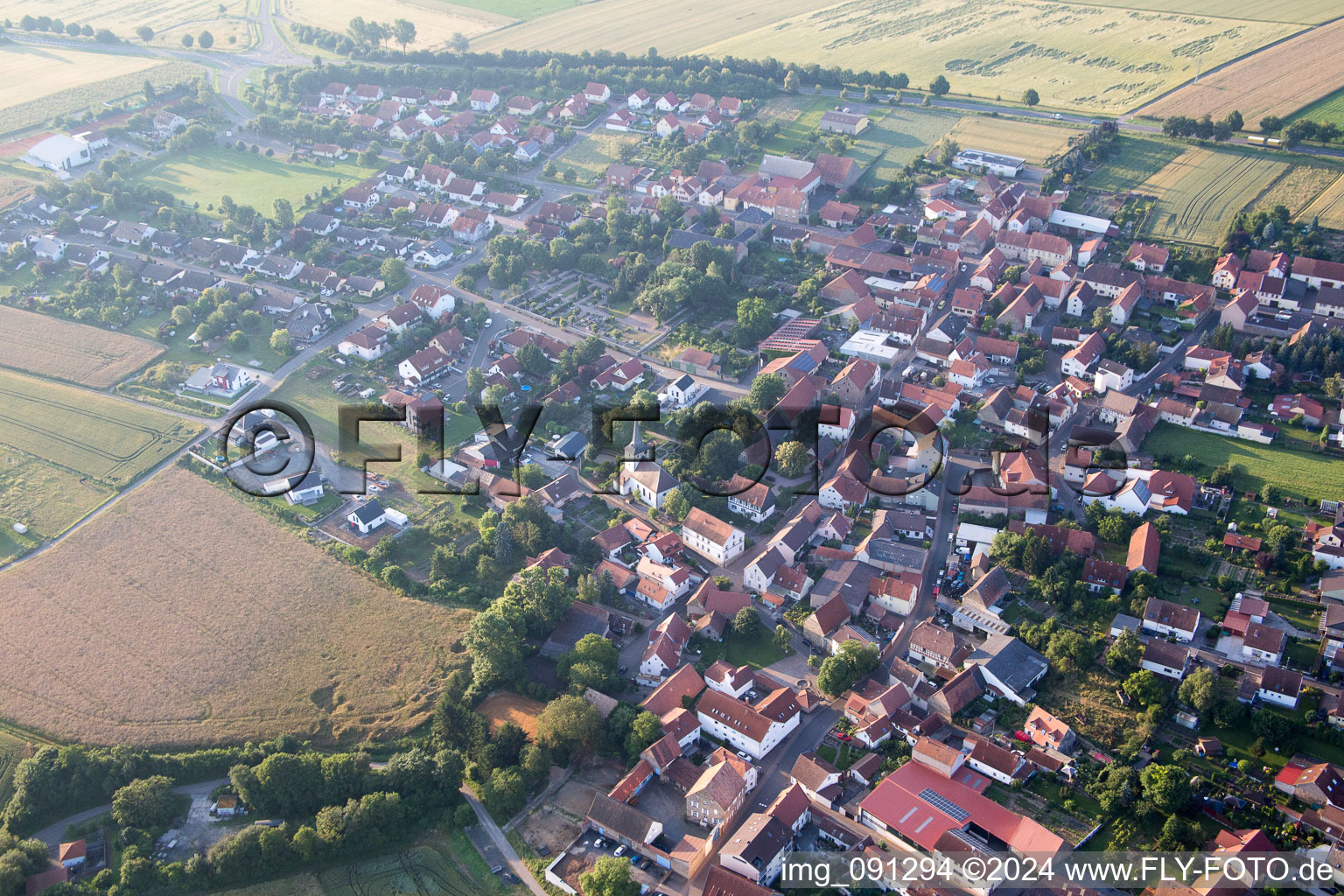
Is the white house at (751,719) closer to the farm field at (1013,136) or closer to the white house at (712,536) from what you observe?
the white house at (712,536)

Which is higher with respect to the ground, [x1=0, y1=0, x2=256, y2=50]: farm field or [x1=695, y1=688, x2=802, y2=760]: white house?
[x1=0, y1=0, x2=256, y2=50]: farm field

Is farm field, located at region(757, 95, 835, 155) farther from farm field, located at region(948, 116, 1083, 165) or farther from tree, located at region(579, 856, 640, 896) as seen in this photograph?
tree, located at region(579, 856, 640, 896)

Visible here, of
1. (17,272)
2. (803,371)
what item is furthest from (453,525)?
(17,272)

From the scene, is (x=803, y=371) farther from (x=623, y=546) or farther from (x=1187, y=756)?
(x=1187, y=756)

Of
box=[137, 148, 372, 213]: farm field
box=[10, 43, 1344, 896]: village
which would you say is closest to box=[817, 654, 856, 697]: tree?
box=[10, 43, 1344, 896]: village

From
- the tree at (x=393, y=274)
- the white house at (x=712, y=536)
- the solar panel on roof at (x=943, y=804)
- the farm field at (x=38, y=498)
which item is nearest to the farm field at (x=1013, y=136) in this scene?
the tree at (x=393, y=274)

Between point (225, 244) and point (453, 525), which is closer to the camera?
point (453, 525)

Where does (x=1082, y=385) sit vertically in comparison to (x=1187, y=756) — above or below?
above
